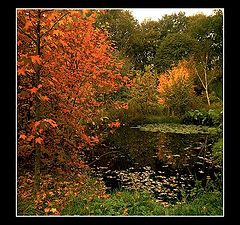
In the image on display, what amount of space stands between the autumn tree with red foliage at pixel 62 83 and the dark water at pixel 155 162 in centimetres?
23

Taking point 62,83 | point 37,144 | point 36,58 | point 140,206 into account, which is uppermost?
point 36,58

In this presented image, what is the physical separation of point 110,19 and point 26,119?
1.47m

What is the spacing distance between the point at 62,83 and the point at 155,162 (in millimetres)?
1422

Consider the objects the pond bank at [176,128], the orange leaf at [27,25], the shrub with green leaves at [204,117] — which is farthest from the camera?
the pond bank at [176,128]

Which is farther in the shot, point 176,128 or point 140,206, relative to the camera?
point 176,128

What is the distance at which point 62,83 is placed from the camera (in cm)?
582

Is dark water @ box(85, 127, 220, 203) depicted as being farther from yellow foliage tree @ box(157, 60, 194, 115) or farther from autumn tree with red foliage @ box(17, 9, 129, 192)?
yellow foliage tree @ box(157, 60, 194, 115)

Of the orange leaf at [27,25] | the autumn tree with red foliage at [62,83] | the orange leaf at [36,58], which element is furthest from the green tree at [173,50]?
the orange leaf at [27,25]

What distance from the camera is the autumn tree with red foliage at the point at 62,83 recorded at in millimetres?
5574

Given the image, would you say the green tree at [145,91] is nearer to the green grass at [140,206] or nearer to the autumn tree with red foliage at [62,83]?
the autumn tree with red foliage at [62,83]

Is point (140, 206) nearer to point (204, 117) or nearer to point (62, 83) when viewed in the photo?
point (204, 117)

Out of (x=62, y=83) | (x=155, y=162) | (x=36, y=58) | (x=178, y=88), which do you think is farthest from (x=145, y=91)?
(x=36, y=58)

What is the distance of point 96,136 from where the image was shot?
584 centimetres
